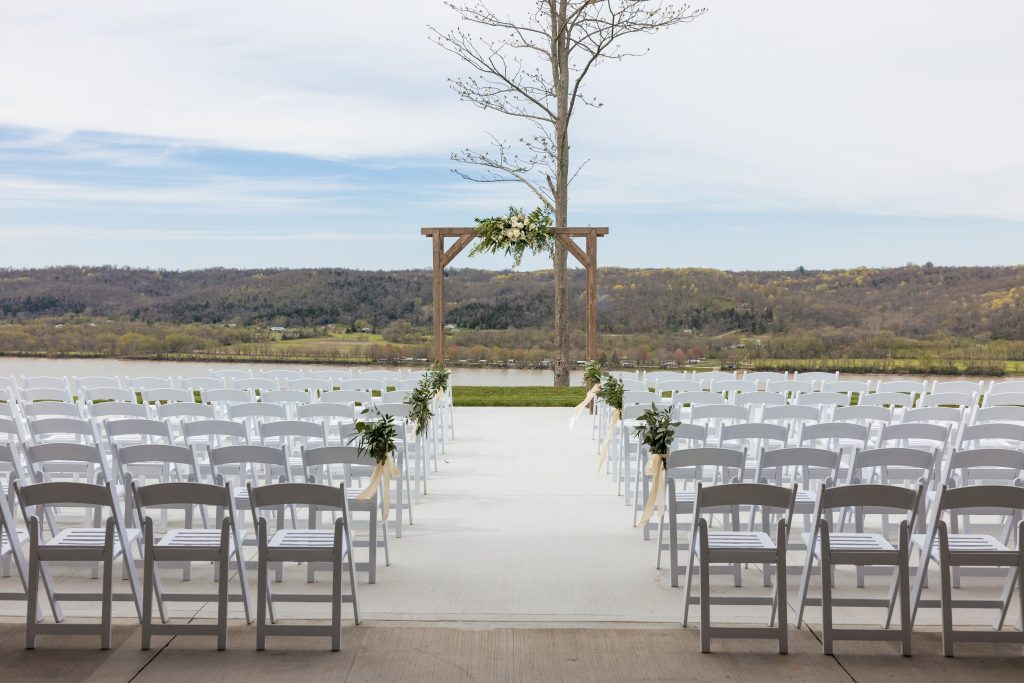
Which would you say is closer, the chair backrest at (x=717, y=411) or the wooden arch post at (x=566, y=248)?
the chair backrest at (x=717, y=411)

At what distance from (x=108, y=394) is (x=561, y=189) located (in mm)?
10805

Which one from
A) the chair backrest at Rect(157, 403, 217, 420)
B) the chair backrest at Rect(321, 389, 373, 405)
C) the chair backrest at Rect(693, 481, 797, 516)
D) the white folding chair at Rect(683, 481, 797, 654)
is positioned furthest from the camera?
the chair backrest at Rect(321, 389, 373, 405)

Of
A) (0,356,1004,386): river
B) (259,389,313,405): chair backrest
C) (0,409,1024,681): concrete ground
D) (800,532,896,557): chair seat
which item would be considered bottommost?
(0,409,1024,681): concrete ground

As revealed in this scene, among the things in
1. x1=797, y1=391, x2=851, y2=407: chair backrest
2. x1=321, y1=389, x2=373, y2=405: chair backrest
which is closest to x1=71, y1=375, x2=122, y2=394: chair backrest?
x1=321, y1=389, x2=373, y2=405: chair backrest

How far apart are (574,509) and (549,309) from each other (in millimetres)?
16894

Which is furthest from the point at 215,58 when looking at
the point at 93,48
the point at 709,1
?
the point at 709,1

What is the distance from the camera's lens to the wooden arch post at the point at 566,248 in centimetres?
1560

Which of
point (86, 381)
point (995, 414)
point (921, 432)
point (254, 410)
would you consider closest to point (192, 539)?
point (254, 410)

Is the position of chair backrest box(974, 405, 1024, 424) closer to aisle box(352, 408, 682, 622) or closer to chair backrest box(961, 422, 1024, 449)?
chair backrest box(961, 422, 1024, 449)

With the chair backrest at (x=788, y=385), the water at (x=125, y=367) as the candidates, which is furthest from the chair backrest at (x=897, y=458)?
the water at (x=125, y=367)

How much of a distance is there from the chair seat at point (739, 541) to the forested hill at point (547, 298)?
19156mm

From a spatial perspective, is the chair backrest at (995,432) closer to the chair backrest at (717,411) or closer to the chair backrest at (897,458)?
the chair backrest at (897,458)

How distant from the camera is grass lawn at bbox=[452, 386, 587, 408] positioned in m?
15.8

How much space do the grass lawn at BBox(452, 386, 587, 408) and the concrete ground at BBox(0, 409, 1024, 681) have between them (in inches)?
346
